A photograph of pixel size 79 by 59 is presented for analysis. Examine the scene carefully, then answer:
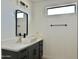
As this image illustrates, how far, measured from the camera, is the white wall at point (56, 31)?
117 inches

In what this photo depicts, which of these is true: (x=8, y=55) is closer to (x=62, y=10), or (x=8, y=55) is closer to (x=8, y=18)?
(x=8, y=18)

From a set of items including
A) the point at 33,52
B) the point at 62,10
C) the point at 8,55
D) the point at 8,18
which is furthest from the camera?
the point at 62,10

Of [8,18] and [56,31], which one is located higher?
[8,18]

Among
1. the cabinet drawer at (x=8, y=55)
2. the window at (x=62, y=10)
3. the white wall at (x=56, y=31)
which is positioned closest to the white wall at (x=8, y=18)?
the cabinet drawer at (x=8, y=55)

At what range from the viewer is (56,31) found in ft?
10.5

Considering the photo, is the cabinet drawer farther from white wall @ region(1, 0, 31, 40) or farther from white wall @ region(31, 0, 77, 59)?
white wall @ region(31, 0, 77, 59)

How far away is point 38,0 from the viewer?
3.29 m

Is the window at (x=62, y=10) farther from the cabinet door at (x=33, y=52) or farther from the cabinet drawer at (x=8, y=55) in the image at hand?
the cabinet drawer at (x=8, y=55)

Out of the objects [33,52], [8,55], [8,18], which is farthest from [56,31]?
[8,55]

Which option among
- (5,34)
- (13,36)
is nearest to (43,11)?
(13,36)

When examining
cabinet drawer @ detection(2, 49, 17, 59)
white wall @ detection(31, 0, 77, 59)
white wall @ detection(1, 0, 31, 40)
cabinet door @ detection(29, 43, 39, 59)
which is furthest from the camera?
white wall @ detection(31, 0, 77, 59)

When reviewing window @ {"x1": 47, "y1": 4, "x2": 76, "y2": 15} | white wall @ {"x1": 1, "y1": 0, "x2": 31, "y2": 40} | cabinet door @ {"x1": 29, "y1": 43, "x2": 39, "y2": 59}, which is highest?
window @ {"x1": 47, "y1": 4, "x2": 76, "y2": 15}

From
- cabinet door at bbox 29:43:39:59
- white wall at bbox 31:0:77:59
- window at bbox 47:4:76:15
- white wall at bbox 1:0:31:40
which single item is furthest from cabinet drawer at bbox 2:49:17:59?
window at bbox 47:4:76:15

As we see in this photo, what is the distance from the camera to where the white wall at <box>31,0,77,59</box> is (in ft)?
9.75
